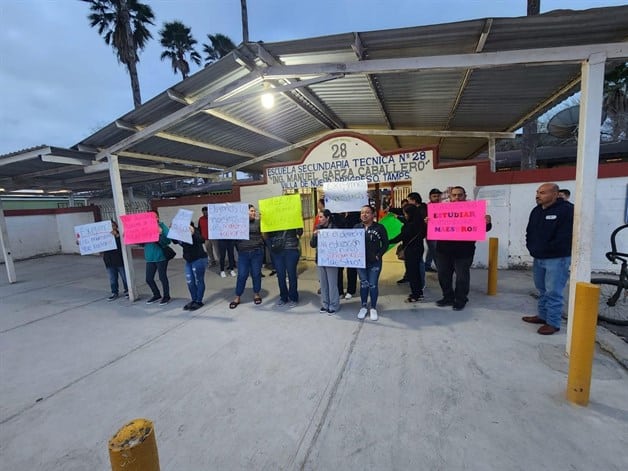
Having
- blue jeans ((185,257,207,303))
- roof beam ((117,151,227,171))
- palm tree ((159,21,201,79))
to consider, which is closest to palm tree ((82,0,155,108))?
palm tree ((159,21,201,79))

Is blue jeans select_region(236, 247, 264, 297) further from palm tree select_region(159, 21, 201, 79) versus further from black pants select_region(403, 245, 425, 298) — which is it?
palm tree select_region(159, 21, 201, 79)

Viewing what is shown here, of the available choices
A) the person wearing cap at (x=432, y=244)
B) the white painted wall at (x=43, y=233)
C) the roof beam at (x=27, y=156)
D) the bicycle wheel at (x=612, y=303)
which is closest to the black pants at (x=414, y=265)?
the person wearing cap at (x=432, y=244)

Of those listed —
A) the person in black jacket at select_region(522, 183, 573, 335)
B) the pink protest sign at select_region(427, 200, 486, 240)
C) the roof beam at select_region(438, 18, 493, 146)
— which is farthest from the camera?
the pink protest sign at select_region(427, 200, 486, 240)

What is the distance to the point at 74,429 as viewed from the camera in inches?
97.1

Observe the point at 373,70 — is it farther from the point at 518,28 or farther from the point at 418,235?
the point at 418,235

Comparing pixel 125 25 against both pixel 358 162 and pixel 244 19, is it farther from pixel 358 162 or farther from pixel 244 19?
pixel 358 162

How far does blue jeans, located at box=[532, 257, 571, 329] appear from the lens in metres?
3.41

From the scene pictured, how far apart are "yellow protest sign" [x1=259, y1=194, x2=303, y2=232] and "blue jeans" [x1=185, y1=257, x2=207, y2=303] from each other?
1.21m

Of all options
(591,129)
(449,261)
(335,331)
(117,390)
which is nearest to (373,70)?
(591,129)

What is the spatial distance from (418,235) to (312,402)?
302 centimetres

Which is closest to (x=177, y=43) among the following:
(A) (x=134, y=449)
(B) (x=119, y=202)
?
(B) (x=119, y=202)

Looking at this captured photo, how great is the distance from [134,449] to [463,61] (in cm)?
422

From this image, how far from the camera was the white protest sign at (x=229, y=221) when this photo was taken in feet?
15.9

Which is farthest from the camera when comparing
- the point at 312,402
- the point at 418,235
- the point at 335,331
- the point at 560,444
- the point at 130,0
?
the point at 130,0
